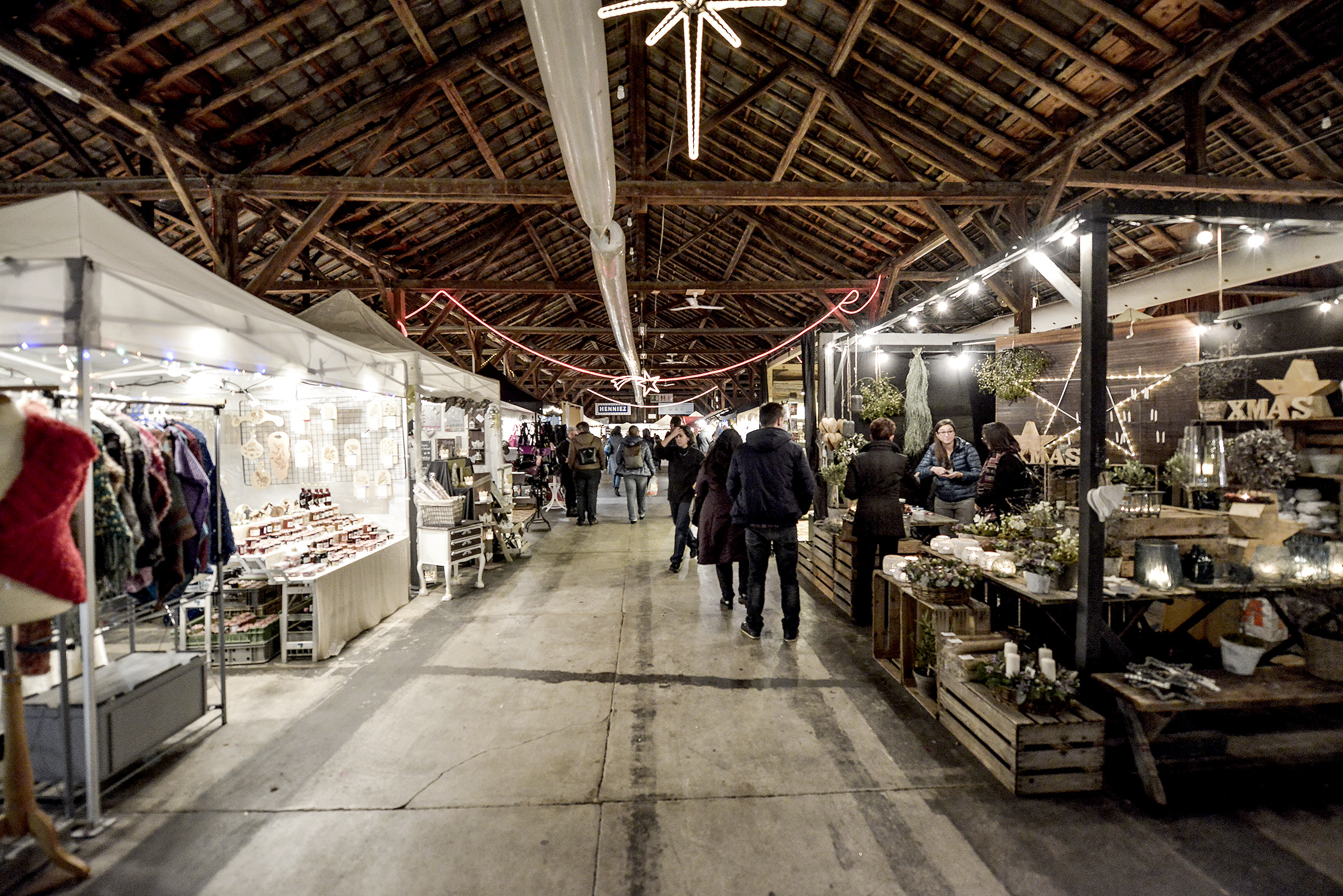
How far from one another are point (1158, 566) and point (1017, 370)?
282 centimetres

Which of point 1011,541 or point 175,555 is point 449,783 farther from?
point 1011,541

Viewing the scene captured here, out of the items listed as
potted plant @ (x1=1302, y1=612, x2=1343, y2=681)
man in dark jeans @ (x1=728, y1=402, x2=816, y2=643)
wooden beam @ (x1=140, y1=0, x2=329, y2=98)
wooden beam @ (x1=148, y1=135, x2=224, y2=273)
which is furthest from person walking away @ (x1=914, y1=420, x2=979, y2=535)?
wooden beam @ (x1=148, y1=135, x2=224, y2=273)

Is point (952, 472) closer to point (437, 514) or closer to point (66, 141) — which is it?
point (437, 514)

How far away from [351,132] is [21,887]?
20.9ft

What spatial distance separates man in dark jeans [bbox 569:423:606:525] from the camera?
9086mm

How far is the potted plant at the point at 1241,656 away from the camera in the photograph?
263 centimetres

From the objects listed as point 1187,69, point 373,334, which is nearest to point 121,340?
point 373,334

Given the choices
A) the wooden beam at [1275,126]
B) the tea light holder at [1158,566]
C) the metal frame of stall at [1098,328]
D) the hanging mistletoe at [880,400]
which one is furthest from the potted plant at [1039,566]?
the wooden beam at [1275,126]

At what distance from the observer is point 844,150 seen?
255 inches

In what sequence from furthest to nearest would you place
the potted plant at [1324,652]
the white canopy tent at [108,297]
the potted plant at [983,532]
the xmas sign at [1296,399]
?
the xmas sign at [1296,399]
the potted plant at [983,532]
the potted plant at [1324,652]
the white canopy tent at [108,297]

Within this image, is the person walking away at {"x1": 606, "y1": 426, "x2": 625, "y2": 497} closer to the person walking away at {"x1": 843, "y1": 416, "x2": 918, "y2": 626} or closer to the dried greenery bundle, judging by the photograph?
the person walking away at {"x1": 843, "y1": 416, "x2": 918, "y2": 626}

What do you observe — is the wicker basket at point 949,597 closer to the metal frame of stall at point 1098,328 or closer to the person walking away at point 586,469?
the metal frame of stall at point 1098,328

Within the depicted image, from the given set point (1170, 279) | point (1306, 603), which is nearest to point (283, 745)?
point (1306, 603)

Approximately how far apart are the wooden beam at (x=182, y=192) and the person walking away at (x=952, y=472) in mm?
7398
